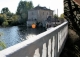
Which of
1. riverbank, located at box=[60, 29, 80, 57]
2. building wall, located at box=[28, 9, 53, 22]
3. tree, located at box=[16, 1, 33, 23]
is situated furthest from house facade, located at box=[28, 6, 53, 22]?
riverbank, located at box=[60, 29, 80, 57]

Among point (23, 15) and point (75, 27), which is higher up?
point (75, 27)

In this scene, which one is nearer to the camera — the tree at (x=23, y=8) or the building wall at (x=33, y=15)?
the building wall at (x=33, y=15)

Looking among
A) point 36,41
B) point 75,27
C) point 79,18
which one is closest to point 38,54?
point 36,41

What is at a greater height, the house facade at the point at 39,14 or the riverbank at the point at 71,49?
the riverbank at the point at 71,49

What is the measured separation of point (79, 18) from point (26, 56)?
9.63 m

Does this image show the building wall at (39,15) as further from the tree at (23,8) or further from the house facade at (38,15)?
the tree at (23,8)

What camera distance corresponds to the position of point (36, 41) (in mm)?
2707

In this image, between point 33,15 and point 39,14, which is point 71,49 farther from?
point 33,15

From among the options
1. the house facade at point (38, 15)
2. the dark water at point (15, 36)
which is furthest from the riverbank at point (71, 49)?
the house facade at point (38, 15)

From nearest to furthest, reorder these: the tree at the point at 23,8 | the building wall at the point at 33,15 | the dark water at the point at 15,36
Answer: the dark water at the point at 15,36
the building wall at the point at 33,15
the tree at the point at 23,8

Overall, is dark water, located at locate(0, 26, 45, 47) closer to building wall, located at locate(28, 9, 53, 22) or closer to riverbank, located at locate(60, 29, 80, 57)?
riverbank, located at locate(60, 29, 80, 57)

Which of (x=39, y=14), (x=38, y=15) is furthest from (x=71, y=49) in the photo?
(x=39, y=14)

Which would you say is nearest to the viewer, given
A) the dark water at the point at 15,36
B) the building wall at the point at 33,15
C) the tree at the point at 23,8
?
the dark water at the point at 15,36

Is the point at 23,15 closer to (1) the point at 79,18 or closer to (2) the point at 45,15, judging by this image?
(2) the point at 45,15
